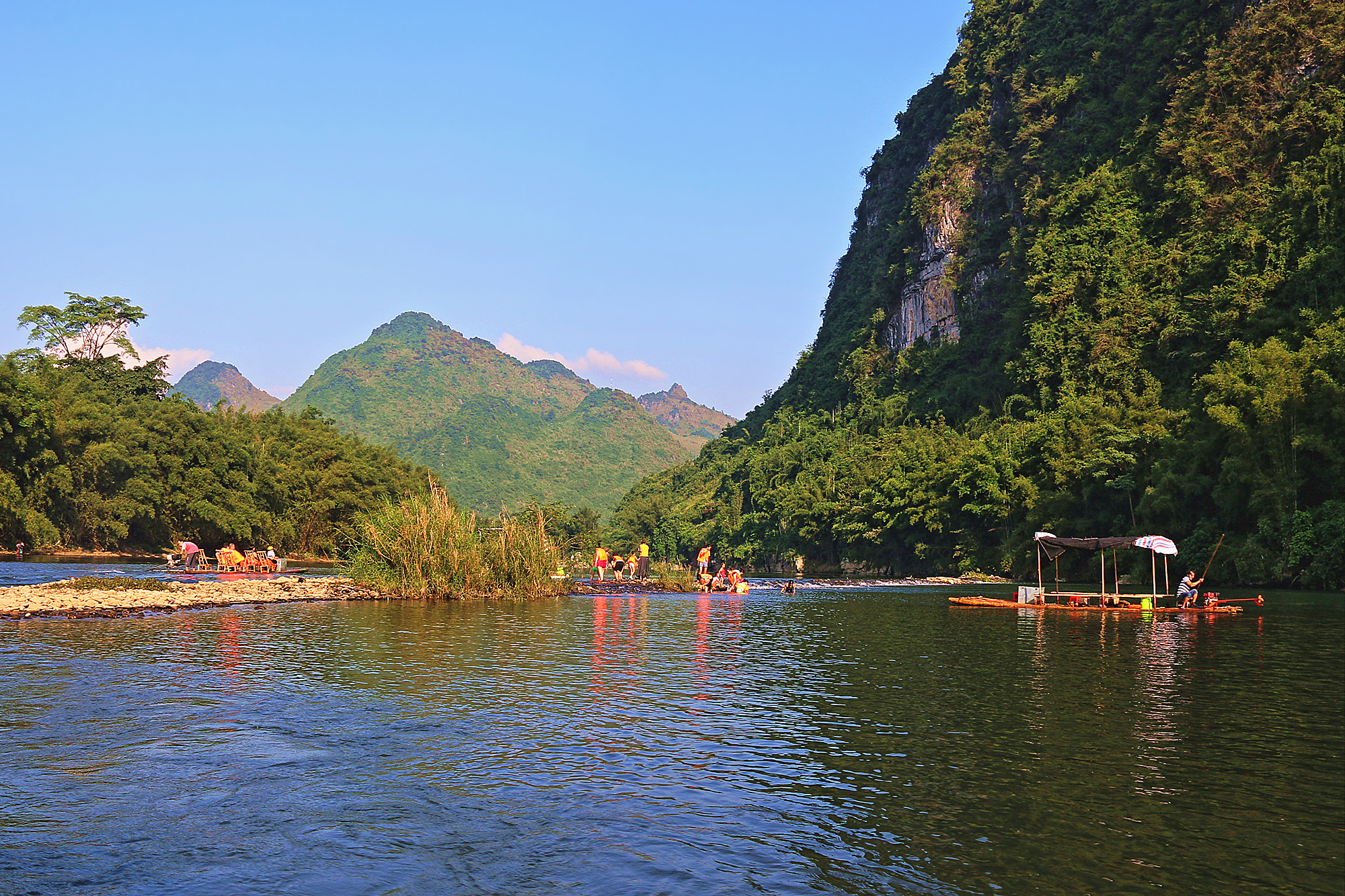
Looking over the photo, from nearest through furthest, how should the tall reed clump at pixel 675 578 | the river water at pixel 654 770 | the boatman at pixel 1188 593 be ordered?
the river water at pixel 654 770, the boatman at pixel 1188 593, the tall reed clump at pixel 675 578

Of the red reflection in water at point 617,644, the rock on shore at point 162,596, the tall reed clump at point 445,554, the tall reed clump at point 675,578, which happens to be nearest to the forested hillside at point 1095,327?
the tall reed clump at point 675,578

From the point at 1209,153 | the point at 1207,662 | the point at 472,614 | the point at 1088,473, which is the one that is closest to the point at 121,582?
the point at 472,614

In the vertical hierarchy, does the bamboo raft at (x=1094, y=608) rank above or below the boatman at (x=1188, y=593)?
below

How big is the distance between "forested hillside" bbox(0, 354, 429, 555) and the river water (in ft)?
145

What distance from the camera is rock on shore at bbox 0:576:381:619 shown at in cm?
2680

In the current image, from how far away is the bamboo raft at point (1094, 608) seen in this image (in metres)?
34.4

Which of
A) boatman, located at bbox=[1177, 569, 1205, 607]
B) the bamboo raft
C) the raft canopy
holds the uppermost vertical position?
the raft canopy

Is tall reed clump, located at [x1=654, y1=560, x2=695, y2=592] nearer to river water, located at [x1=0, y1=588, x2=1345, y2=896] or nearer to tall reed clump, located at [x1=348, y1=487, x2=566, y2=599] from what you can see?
tall reed clump, located at [x1=348, y1=487, x2=566, y2=599]

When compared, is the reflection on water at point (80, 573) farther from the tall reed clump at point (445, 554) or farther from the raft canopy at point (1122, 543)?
the raft canopy at point (1122, 543)

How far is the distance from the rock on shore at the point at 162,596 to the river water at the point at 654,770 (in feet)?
19.7

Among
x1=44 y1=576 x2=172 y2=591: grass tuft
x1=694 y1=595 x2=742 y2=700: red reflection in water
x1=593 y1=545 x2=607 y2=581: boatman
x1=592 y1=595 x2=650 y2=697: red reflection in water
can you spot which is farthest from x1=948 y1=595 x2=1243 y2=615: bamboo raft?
x1=44 y1=576 x2=172 y2=591: grass tuft

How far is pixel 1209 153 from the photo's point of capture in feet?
256

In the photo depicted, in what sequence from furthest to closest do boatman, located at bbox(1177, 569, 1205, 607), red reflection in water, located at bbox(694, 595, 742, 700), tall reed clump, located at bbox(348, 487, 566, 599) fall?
1. boatman, located at bbox(1177, 569, 1205, 607)
2. tall reed clump, located at bbox(348, 487, 566, 599)
3. red reflection in water, located at bbox(694, 595, 742, 700)

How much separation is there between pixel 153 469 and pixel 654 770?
2858 inches
